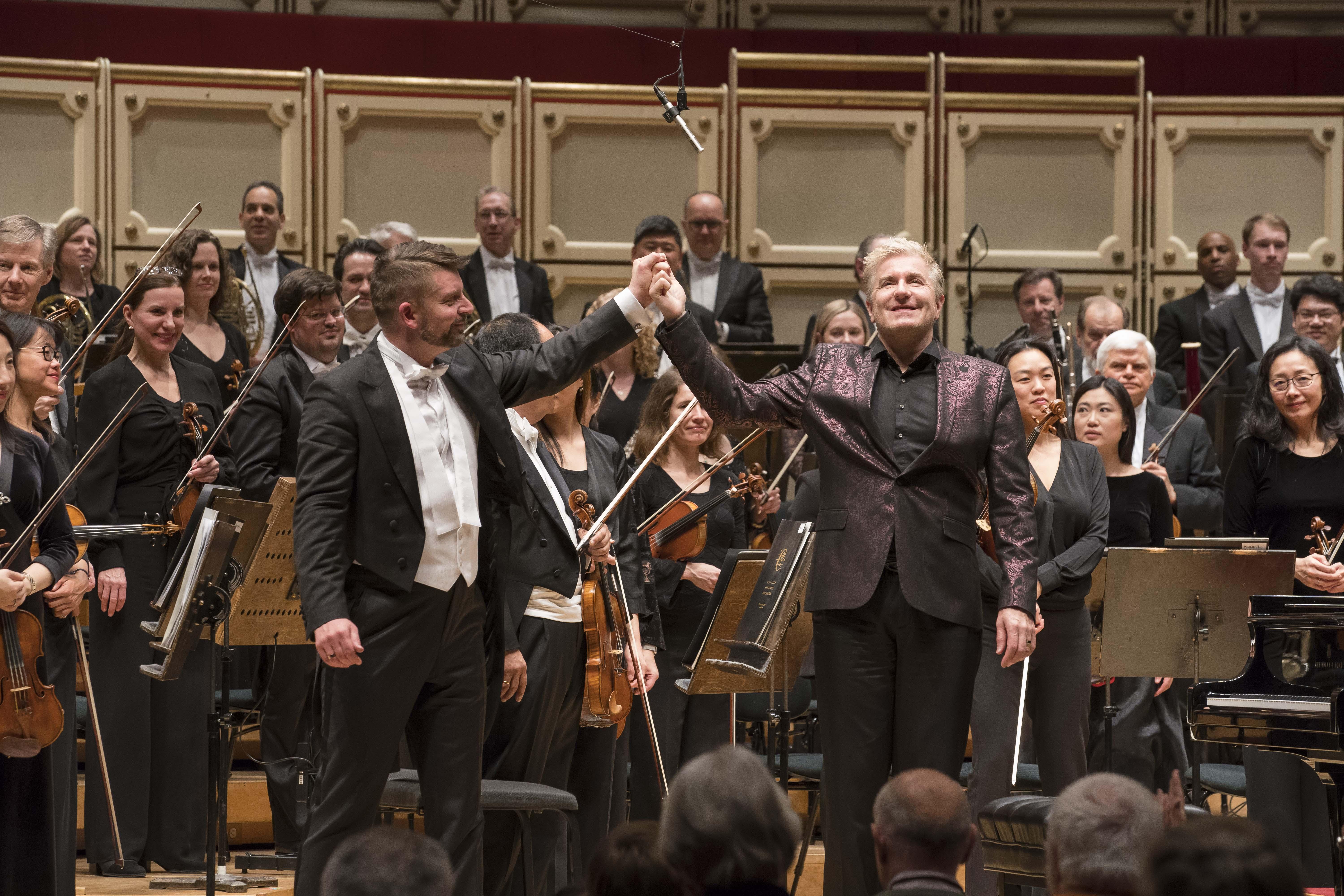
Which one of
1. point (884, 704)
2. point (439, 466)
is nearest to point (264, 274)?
point (439, 466)

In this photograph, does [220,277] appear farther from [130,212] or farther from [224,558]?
[130,212]

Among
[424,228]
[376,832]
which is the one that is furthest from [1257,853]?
[424,228]

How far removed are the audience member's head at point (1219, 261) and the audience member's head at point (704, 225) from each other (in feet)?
6.47

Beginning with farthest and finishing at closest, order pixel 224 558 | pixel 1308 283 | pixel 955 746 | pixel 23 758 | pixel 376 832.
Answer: pixel 1308 283
pixel 224 558
pixel 23 758
pixel 955 746
pixel 376 832

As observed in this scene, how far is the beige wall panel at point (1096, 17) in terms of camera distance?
7.40m

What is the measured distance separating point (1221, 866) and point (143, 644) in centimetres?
331

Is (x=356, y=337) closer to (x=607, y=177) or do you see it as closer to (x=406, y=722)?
(x=607, y=177)

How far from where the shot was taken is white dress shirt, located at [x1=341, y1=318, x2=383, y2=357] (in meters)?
5.00

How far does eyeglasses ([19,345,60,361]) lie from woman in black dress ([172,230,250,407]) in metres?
0.99

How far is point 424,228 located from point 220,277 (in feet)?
6.78

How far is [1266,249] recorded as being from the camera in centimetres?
614

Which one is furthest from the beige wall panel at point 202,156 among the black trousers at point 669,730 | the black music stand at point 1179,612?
the black music stand at point 1179,612

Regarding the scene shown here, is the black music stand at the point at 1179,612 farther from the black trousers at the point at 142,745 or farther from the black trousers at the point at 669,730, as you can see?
the black trousers at the point at 142,745

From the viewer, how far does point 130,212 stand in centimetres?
658
